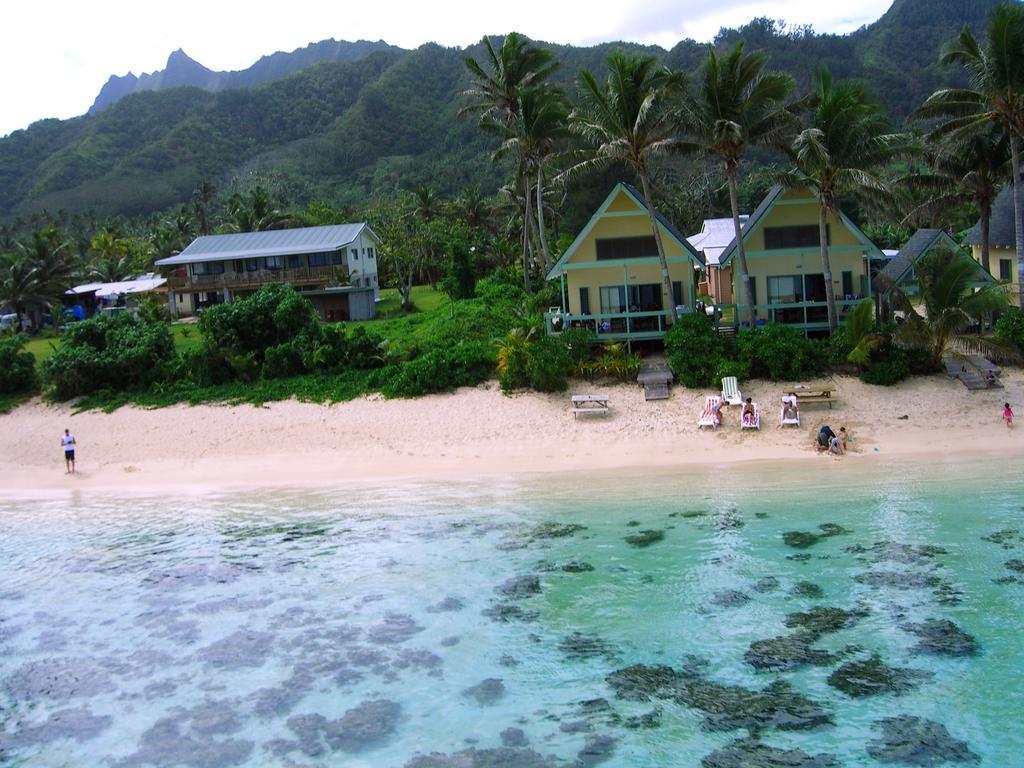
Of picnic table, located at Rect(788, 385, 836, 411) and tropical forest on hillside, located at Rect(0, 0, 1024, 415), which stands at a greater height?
tropical forest on hillside, located at Rect(0, 0, 1024, 415)

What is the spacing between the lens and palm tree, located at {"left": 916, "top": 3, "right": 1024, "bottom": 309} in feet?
86.2

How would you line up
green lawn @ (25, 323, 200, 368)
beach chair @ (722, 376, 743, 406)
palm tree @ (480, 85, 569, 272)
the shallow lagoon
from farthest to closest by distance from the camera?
green lawn @ (25, 323, 200, 368)
palm tree @ (480, 85, 569, 272)
beach chair @ (722, 376, 743, 406)
the shallow lagoon

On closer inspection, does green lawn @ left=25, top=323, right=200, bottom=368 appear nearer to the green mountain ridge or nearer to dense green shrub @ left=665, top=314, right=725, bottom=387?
dense green shrub @ left=665, top=314, right=725, bottom=387

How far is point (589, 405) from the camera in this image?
85.5ft

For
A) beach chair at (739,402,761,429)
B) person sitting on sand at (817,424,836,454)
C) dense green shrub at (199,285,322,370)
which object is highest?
dense green shrub at (199,285,322,370)

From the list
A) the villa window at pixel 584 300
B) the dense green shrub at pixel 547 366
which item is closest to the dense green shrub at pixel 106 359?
the dense green shrub at pixel 547 366

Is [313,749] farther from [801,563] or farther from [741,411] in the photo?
[741,411]

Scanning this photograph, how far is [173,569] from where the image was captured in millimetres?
18750

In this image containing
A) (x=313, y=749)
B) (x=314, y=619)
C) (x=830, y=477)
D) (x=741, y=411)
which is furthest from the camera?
(x=741, y=411)

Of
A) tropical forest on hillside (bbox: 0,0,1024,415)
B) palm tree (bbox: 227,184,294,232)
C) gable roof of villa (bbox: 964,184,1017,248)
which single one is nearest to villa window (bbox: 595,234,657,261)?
tropical forest on hillside (bbox: 0,0,1024,415)

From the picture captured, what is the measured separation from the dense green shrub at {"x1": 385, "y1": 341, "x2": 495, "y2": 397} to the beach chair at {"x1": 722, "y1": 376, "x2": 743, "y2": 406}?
779 centimetres

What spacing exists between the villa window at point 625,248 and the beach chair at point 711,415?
7.60 metres

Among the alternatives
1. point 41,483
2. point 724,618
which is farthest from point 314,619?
point 41,483

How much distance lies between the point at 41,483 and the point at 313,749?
58.4 ft
